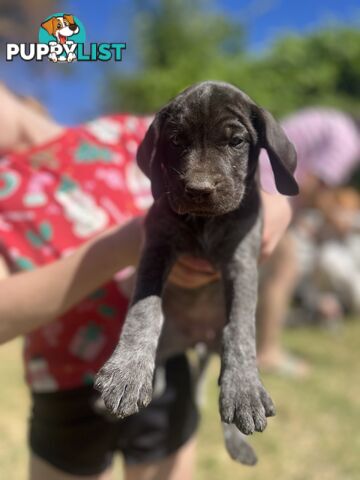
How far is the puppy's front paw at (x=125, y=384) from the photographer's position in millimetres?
1150

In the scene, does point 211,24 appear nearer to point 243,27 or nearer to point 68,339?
point 243,27

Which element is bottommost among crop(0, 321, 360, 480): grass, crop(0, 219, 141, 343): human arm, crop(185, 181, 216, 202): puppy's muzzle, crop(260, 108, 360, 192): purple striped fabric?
crop(0, 321, 360, 480): grass

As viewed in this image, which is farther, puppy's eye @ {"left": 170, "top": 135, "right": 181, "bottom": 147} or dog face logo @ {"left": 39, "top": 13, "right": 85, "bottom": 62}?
dog face logo @ {"left": 39, "top": 13, "right": 85, "bottom": 62}

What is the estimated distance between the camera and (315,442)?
11.4ft

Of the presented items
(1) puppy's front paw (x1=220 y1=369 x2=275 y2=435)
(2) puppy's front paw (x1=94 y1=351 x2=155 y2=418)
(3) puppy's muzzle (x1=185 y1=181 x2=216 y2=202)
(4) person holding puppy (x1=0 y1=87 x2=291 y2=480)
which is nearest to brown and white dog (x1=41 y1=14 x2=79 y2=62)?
(4) person holding puppy (x1=0 y1=87 x2=291 y2=480)

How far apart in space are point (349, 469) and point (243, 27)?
1375 cm

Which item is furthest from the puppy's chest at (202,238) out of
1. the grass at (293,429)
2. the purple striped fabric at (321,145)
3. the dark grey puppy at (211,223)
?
the purple striped fabric at (321,145)

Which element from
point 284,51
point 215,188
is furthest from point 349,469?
point 284,51

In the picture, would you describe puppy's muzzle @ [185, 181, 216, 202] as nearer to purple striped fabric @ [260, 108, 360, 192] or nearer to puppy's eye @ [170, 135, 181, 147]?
puppy's eye @ [170, 135, 181, 147]

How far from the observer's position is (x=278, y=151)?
136cm

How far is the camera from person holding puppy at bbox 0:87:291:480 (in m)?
2.09

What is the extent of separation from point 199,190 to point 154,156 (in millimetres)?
238
